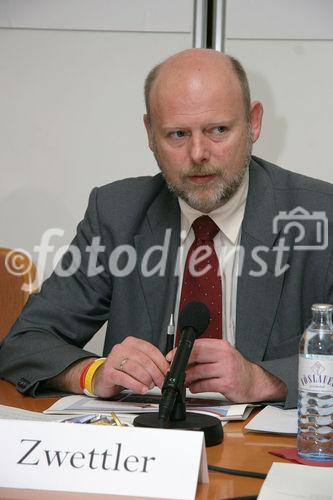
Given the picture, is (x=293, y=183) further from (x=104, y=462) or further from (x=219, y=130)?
(x=104, y=462)

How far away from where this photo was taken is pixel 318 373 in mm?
1151

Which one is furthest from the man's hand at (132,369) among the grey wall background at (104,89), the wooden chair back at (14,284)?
the grey wall background at (104,89)

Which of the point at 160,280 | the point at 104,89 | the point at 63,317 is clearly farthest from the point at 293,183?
the point at 104,89

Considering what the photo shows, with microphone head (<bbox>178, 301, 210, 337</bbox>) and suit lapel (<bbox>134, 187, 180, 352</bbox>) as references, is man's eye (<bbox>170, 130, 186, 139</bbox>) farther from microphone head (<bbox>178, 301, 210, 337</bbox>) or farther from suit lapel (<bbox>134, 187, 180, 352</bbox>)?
microphone head (<bbox>178, 301, 210, 337</bbox>)

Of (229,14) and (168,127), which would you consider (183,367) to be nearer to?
(168,127)

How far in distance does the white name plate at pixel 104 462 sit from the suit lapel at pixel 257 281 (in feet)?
2.82

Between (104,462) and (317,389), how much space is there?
0.32 meters

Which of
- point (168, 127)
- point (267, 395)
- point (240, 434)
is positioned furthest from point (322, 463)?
point (168, 127)

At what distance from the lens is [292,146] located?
292 centimetres

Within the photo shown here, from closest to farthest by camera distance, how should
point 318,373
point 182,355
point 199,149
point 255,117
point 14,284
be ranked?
point 318,373 → point 182,355 → point 199,149 → point 255,117 → point 14,284

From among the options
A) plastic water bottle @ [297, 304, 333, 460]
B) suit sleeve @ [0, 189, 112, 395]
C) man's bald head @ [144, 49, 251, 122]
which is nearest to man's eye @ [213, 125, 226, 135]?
man's bald head @ [144, 49, 251, 122]

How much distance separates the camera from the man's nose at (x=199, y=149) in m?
1.90

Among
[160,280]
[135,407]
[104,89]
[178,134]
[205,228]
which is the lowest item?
[135,407]

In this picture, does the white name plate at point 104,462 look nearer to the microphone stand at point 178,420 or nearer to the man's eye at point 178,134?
the microphone stand at point 178,420
